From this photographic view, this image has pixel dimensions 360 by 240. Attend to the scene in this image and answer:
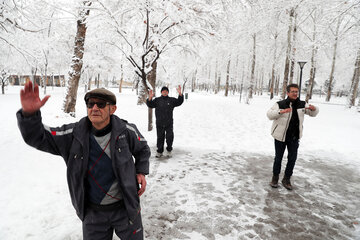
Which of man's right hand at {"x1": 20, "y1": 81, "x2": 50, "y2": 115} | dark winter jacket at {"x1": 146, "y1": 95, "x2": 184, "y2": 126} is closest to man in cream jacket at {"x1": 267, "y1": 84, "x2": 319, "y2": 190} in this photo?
dark winter jacket at {"x1": 146, "y1": 95, "x2": 184, "y2": 126}

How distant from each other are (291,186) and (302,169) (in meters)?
1.41

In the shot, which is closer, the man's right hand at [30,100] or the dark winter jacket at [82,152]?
the man's right hand at [30,100]

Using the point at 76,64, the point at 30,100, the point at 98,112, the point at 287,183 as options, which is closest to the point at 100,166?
the point at 98,112

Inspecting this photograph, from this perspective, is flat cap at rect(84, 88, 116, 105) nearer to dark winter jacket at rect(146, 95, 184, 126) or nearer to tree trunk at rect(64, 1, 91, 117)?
dark winter jacket at rect(146, 95, 184, 126)

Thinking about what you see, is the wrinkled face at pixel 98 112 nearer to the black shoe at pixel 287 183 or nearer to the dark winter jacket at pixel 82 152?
the dark winter jacket at pixel 82 152

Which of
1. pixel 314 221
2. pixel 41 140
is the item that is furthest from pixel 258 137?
pixel 41 140

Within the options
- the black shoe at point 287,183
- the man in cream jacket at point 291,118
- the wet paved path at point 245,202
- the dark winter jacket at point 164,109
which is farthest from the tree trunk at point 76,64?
the black shoe at point 287,183

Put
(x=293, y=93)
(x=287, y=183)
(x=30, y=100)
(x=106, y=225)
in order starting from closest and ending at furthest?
(x=30, y=100)
(x=106, y=225)
(x=293, y=93)
(x=287, y=183)

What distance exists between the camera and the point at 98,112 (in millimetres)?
1706

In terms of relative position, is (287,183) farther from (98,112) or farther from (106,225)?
(98,112)

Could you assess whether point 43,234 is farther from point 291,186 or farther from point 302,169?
point 302,169

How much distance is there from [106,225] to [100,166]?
0.54 metres

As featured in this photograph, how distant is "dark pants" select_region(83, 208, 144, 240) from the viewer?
69.5 inches

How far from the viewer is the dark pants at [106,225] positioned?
1.77 metres
